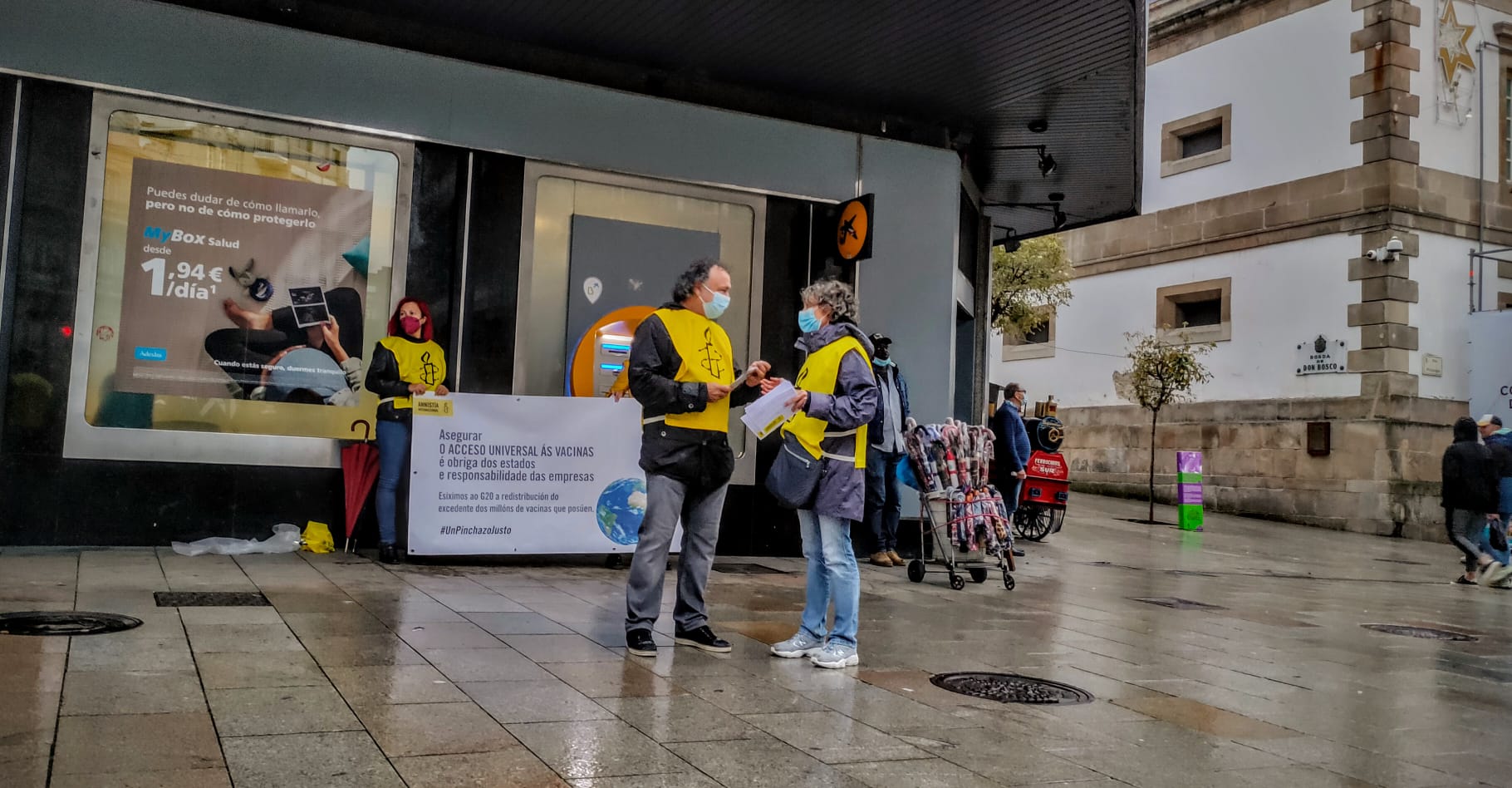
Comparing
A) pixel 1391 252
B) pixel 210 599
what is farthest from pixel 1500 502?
pixel 210 599

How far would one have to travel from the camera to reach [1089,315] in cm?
2702

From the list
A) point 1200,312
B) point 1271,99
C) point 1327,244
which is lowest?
point 1200,312

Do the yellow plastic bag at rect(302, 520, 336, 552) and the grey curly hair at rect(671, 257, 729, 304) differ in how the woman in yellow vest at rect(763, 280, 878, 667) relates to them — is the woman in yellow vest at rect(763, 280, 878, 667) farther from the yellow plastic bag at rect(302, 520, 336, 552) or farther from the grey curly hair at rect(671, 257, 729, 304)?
the yellow plastic bag at rect(302, 520, 336, 552)

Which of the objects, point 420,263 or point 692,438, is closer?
point 692,438

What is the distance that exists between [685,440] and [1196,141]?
883 inches

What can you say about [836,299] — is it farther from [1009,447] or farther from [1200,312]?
[1200,312]

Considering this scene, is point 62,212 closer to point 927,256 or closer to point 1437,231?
point 927,256

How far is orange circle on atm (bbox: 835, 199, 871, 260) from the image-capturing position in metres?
10.6

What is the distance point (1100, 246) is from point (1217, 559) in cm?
1417

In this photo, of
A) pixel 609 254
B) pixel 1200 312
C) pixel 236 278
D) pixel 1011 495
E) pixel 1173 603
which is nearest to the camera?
pixel 236 278

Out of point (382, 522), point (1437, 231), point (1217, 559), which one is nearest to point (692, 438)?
point (382, 522)

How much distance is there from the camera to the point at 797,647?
5.72 metres

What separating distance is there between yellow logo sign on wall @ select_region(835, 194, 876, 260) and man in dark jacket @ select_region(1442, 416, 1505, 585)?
700 centimetres

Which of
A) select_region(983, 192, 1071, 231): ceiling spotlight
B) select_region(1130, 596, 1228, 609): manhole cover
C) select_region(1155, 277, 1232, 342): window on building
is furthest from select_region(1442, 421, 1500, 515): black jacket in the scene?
select_region(1155, 277, 1232, 342): window on building
